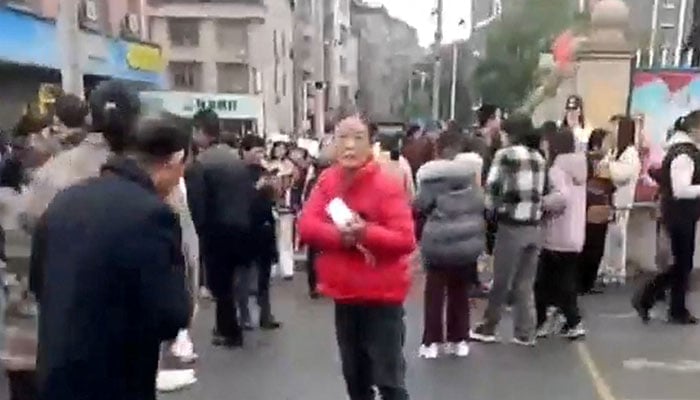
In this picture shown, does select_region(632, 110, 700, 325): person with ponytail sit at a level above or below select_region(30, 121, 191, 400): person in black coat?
below

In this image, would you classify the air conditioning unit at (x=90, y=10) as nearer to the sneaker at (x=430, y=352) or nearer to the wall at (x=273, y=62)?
the wall at (x=273, y=62)

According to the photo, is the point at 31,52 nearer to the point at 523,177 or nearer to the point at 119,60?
the point at 119,60

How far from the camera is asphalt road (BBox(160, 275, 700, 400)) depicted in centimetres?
873

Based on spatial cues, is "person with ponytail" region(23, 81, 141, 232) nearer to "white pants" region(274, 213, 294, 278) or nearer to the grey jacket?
the grey jacket

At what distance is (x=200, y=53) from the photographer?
7019 cm

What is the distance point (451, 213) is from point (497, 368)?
4.07 feet

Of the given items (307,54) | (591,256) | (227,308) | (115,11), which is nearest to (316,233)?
(227,308)

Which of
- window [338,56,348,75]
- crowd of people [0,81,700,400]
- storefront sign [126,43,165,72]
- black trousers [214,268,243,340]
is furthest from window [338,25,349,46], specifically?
black trousers [214,268,243,340]

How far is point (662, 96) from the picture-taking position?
1587 cm

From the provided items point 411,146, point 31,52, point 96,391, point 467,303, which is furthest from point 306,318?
point 31,52

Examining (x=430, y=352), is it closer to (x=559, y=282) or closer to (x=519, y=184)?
(x=559, y=282)

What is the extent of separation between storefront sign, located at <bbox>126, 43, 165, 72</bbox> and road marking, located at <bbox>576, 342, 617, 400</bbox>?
113ft

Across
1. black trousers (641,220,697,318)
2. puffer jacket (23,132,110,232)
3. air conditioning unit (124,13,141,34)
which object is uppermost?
air conditioning unit (124,13,141,34)

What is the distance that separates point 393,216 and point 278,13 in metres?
68.2
